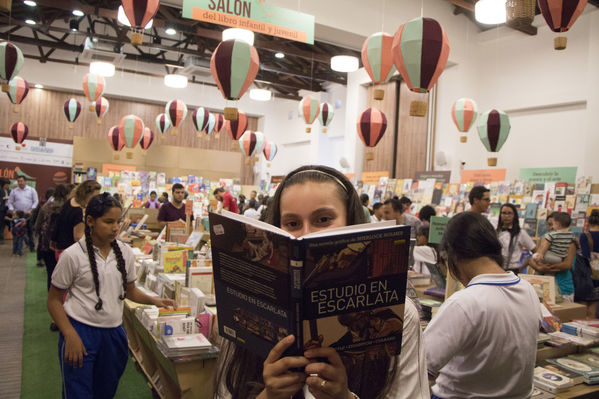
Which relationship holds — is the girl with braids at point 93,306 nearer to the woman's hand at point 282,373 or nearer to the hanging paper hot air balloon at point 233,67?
the woman's hand at point 282,373

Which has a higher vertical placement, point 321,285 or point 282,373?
point 321,285

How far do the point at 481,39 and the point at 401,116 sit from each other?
2.64 meters

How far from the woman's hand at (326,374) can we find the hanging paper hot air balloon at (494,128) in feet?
23.4

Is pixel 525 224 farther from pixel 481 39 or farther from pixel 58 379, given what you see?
pixel 58 379

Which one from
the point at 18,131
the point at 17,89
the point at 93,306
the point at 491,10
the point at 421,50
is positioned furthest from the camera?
the point at 18,131

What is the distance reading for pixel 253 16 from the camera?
653 centimetres

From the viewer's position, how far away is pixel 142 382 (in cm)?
388

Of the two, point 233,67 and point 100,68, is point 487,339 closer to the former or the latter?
point 233,67

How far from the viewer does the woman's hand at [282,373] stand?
93 centimetres

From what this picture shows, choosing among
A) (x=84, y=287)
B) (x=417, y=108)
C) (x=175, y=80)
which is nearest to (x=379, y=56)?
(x=417, y=108)

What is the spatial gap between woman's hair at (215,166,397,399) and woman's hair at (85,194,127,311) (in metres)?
1.37

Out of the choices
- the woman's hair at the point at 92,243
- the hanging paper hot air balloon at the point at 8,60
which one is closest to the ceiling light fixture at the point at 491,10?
the woman's hair at the point at 92,243

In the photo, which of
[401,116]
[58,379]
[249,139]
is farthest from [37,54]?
[58,379]

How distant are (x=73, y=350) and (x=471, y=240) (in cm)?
192
